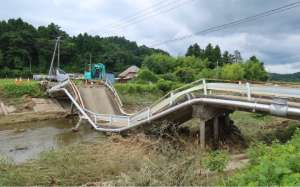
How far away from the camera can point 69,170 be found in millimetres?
8648

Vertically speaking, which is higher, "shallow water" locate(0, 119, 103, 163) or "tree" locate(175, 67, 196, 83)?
"tree" locate(175, 67, 196, 83)

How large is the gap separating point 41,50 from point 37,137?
5559 centimetres

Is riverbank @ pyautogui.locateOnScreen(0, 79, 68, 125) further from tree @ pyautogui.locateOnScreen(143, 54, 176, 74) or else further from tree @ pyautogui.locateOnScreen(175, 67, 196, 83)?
tree @ pyautogui.locateOnScreen(143, 54, 176, 74)

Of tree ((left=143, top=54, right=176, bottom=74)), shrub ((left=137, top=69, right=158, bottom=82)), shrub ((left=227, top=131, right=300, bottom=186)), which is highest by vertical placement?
tree ((left=143, top=54, right=176, bottom=74))

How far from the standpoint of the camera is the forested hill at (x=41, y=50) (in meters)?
64.6

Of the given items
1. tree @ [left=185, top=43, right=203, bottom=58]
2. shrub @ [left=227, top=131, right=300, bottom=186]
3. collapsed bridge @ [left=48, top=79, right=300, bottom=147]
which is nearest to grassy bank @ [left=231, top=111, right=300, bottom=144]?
collapsed bridge @ [left=48, top=79, right=300, bottom=147]

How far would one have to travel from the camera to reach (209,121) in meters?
14.1

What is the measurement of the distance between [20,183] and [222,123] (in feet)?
30.7

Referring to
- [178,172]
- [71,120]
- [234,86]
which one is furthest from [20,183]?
[71,120]

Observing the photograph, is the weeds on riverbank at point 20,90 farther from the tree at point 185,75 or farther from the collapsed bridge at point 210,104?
the tree at point 185,75

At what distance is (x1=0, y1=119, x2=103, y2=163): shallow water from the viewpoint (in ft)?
50.0

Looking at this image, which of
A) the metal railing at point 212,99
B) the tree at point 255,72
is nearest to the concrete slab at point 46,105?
the metal railing at point 212,99

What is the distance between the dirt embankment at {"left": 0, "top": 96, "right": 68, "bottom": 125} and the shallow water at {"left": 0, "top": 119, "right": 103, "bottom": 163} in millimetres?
1003

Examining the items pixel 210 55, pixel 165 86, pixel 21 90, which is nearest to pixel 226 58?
pixel 210 55
